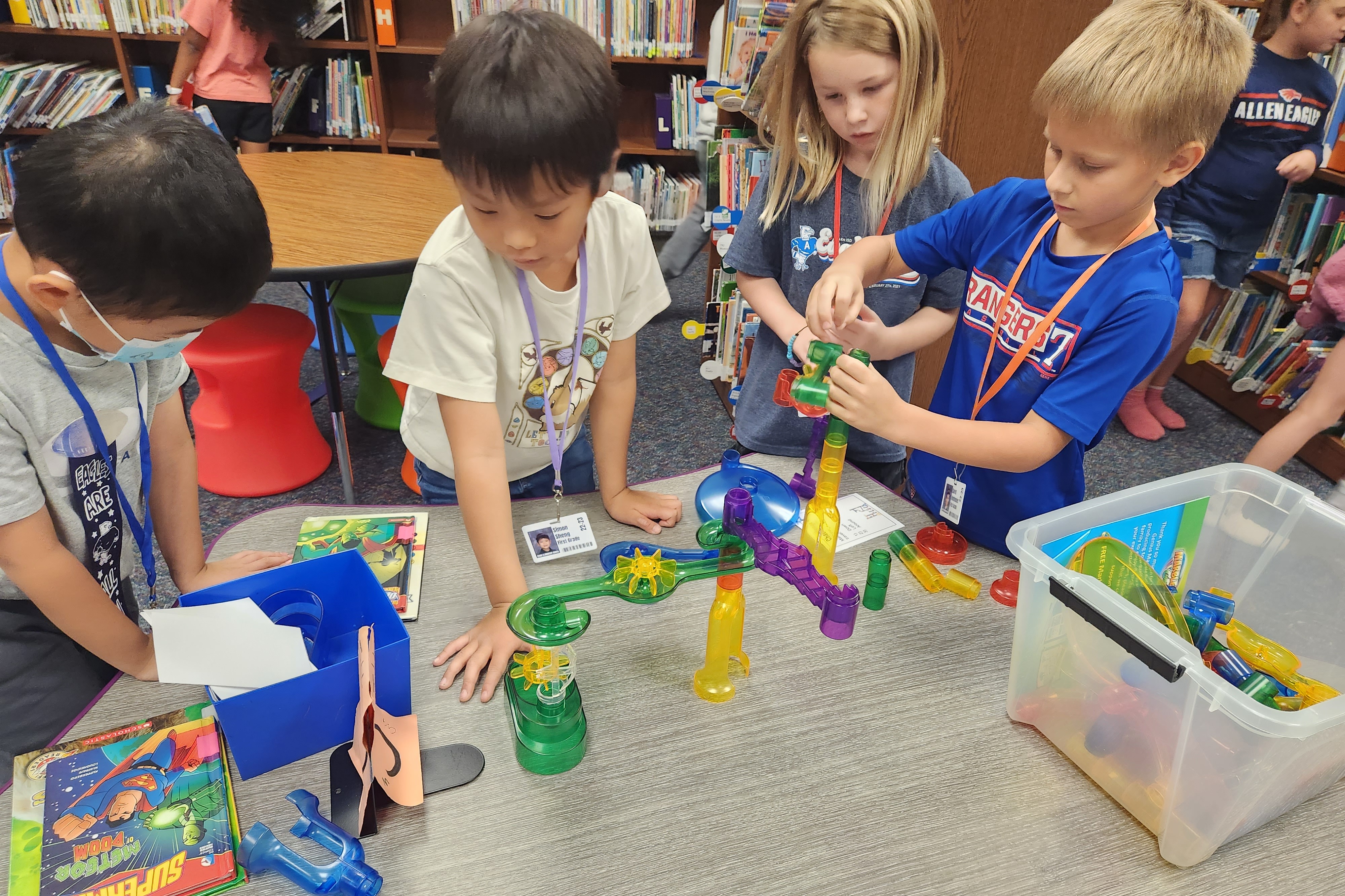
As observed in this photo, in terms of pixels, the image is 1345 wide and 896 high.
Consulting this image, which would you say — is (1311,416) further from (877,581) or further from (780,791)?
(780,791)

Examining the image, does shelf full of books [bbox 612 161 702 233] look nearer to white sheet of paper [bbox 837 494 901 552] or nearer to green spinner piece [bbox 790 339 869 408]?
white sheet of paper [bbox 837 494 901 552]

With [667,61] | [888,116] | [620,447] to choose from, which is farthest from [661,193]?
[620,447]

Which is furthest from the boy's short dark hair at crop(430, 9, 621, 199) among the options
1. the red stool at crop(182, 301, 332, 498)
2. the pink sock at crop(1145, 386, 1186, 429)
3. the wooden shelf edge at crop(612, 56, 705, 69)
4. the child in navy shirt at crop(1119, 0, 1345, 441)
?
the wooden shelf edge at crop(612, 56, 705, 69)

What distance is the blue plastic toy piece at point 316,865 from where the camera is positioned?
63cm

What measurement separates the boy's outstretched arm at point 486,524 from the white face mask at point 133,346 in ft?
0.91

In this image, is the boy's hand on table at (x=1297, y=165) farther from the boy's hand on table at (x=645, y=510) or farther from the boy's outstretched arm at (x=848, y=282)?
the boy's hand on table at (x=645, y=510)

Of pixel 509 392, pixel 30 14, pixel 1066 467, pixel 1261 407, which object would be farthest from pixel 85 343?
pixel 30 14

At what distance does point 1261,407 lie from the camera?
9.13 feet

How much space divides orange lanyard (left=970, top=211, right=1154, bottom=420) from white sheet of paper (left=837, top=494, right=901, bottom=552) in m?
0.18

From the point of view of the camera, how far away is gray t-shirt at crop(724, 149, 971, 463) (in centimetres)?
134

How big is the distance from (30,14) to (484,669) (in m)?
3.87

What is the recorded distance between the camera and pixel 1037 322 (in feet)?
3.27

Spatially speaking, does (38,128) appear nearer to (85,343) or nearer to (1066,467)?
(85,343)

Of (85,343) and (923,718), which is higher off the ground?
(85,343)
